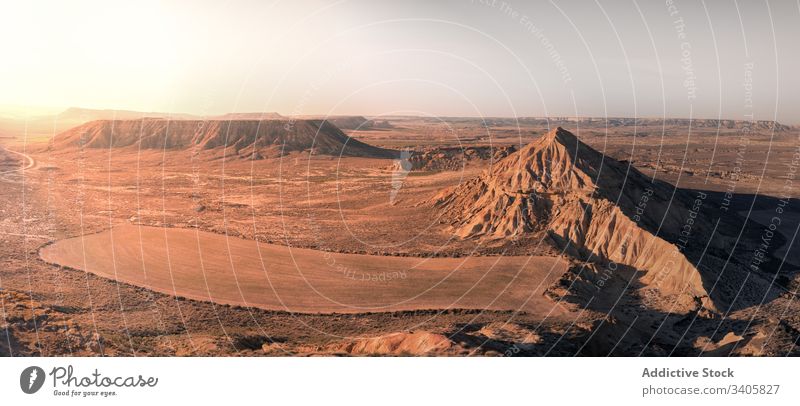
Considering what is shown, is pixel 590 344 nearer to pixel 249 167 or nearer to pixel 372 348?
pixel 372 348

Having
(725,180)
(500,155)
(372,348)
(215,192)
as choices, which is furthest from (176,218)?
(725,180)

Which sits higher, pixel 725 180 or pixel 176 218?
pixel 725 180
